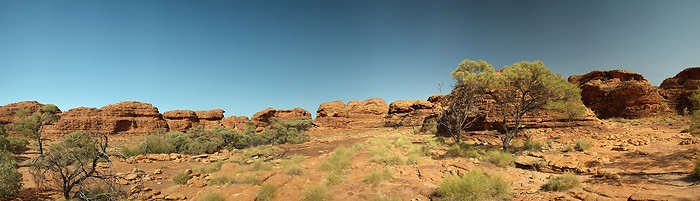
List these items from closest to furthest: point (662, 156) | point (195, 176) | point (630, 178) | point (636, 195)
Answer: point (636, 195) < point (630, 178) < point (662, 156) < point (195, 176)

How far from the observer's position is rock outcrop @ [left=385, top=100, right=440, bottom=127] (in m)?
52.5

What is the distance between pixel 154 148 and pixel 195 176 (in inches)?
566

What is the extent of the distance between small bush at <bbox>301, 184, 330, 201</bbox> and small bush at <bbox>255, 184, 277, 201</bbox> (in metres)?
1.05

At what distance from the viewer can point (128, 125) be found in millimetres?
54469

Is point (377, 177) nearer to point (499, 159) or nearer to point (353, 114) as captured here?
point (499, 159)

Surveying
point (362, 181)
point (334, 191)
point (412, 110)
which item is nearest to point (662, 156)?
point (362, 181)

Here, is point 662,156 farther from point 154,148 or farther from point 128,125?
point 128,125

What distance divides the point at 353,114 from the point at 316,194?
2037 inches

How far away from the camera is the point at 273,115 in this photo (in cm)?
7019

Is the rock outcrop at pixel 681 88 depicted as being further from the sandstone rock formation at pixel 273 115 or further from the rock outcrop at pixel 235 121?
the rock outcrop at pixel 235 121

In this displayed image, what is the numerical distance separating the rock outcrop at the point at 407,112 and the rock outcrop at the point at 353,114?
2320 mm

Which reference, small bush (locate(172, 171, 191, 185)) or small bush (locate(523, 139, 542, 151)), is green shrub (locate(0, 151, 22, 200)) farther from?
small bush (locate(523, 139, 542, 151))

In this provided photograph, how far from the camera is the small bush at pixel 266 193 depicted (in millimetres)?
8781

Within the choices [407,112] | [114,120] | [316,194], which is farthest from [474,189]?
[114,120]
